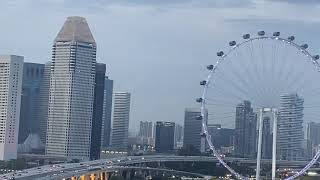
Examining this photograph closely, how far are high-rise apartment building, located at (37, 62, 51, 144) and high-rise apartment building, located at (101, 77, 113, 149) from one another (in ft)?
13.8

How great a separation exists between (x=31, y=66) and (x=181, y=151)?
58.2ft

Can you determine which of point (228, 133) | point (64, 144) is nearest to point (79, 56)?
point (64, 144)

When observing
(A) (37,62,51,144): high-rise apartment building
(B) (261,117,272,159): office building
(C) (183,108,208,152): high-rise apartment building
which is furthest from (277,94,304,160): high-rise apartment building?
(A) (37,62,51,144): high-rise apartment building

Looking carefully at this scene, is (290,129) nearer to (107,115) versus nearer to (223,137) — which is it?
(223,137)

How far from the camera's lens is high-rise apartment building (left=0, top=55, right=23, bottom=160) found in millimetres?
47281

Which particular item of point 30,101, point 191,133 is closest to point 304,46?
point 191,133

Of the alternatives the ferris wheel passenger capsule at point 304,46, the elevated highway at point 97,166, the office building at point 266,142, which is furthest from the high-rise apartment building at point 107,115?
the ferris wheel passenger capsule at point 304,46

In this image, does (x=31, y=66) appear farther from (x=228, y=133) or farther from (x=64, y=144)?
(x=228, y=133)

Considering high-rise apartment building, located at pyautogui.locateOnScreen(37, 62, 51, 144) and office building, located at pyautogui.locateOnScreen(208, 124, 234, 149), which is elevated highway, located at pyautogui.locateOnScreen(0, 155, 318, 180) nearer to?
office building, located at pyautogui.locateOnScreen(208, 124, 234, 149)

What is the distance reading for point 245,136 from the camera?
3234 centimetres

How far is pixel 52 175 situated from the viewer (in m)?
31.7

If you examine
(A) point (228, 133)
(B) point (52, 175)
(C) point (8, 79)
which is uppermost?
(C) point (8, 79)

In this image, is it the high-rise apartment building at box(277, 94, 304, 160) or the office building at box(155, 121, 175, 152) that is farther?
the office building at box(155, 121, 175, 152)

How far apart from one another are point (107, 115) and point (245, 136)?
88.8ft
